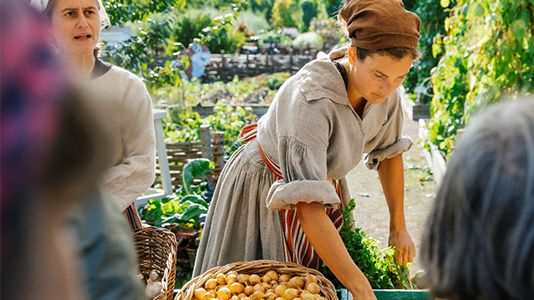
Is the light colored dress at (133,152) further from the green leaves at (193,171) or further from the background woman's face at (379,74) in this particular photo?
the green leaves at (193,171)

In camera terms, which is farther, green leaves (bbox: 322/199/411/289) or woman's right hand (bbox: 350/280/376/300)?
green leaves (bbox: 322/199/411/289)

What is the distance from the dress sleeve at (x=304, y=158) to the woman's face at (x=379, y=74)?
0.43ft

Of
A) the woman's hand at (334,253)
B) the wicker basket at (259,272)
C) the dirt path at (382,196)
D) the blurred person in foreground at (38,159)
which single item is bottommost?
the dirt path at (382,196)

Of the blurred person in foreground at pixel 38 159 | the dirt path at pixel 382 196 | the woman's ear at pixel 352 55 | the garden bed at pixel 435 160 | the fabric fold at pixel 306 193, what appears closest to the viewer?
the blurred person in foreground at pixel 38 159

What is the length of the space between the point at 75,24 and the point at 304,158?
3.04 ft

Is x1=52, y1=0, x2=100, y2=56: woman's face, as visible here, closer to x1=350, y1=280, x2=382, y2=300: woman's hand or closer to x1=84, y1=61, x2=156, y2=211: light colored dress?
x1=84, y1=61, x2=156, y2=211: light colored dress

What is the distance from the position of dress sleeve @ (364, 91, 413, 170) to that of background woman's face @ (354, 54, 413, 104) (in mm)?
342

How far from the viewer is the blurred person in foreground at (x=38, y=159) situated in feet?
1.79

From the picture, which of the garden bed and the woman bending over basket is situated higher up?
the woman bending over basket

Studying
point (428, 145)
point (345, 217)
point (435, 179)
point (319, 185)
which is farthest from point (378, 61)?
point (428, 145)

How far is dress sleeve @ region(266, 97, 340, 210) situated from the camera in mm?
2131

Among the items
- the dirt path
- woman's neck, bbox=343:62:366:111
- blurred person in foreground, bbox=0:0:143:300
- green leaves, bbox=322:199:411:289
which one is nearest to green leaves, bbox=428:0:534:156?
the dirt path

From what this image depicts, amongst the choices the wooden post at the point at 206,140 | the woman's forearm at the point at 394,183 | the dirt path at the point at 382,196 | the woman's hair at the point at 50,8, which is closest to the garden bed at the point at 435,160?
the dirt path at the point at 382,196

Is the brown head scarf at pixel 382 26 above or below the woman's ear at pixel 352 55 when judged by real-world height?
above
